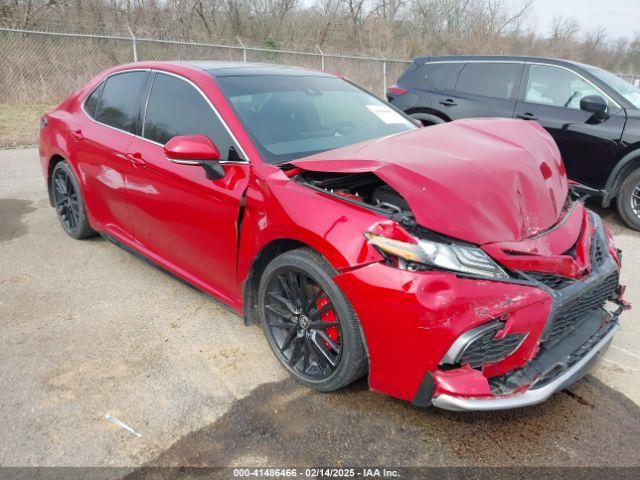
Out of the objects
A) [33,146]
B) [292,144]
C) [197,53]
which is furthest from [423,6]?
[292,144]

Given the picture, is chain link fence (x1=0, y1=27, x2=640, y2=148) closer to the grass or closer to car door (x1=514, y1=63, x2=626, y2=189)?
A: the grass

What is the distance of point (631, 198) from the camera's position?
5262 millimetres

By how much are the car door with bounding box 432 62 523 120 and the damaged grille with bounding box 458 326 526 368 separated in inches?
184

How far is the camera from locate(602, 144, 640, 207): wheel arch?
202 inches

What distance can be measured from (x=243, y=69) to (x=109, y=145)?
1164mm

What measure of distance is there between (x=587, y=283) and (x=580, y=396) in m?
0.69

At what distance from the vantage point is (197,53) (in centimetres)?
1459

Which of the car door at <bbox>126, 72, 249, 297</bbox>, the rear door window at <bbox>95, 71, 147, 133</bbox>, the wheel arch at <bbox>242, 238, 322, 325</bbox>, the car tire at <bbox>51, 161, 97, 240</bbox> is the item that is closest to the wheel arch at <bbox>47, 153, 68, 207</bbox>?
the car tire at <bbox>51, 161, 97, 240</bbox>

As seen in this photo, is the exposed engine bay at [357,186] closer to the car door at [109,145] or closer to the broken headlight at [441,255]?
the broken headlight at [441,255]

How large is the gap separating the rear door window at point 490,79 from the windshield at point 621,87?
855mm

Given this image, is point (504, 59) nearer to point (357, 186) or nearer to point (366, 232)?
point (357, 186)

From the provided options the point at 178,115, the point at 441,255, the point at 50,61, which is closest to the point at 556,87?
the point at 178,115

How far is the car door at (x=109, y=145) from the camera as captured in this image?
12.0 feet

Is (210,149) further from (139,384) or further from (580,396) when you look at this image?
(580,396)
